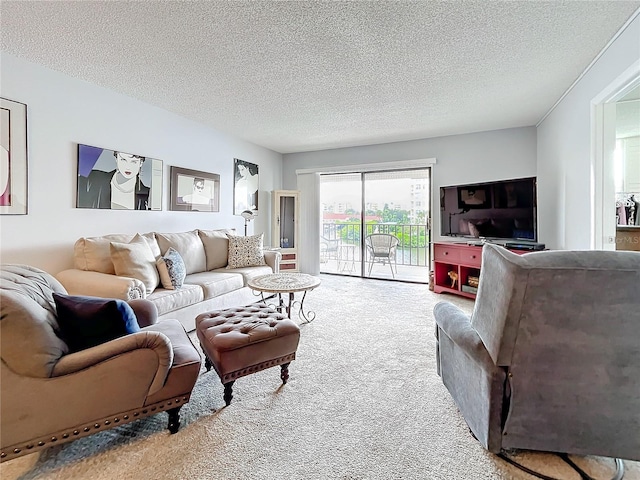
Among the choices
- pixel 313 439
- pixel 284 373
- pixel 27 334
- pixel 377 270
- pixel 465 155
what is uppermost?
pixel 465 155

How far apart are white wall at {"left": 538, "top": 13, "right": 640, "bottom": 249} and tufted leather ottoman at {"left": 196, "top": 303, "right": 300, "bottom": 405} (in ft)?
9.07

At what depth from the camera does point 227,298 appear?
130 inches

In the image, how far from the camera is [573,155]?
2.98m

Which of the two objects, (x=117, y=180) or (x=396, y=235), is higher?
(x=117, y=180)

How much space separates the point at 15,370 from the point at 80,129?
99.8 inches

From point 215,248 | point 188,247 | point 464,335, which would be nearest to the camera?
point 464,335

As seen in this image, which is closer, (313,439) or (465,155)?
(313,439)

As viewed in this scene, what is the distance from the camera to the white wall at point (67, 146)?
247 centimetres

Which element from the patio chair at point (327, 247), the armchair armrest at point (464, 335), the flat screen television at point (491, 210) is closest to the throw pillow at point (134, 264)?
the armchair armrest at point (464, 335)

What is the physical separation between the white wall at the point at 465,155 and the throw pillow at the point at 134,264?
3.82 metres

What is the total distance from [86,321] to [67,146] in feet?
7.38

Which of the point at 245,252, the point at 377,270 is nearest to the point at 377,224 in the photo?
the point at 377,270

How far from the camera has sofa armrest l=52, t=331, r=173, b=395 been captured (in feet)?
4.18

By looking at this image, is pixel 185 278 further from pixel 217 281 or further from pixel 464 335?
pixel 464 335
